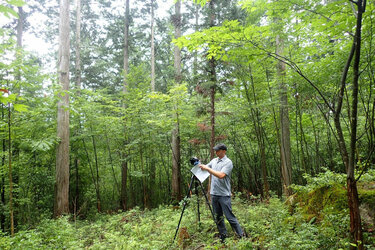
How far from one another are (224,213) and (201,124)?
125 inches

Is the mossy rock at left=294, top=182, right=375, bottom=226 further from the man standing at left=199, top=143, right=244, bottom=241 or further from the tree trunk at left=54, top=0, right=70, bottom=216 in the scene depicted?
the tree trunk at left=54, top=0, right=70, bottom=216

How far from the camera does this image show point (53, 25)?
39.4 ft

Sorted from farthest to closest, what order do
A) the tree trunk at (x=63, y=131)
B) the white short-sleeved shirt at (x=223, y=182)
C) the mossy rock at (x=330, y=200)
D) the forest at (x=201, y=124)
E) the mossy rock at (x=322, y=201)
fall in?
the tree trunk at (x=63, y=131) → the white short-sleeved shirt at (x=223, y=182) → the mossy rock at (x=322, y=201) → the mossy rock at (x=330, y=200) → the forest at (x=201, y=124)

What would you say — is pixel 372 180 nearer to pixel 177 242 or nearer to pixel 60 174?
pixel 177 242

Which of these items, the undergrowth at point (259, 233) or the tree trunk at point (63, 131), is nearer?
the undergrowth at point (259, 233)

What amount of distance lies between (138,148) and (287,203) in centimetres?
549

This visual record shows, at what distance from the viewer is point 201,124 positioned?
6230mm

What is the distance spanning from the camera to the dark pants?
3303mm

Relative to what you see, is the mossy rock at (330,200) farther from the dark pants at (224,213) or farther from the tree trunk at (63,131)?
the tree trunk at (63,131)

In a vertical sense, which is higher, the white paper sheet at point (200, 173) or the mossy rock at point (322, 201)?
the white paper sheet at point (200, 173)

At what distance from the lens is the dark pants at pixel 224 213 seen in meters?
3.30

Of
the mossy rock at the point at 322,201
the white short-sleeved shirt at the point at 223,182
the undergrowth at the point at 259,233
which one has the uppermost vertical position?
the white short-sleeved shirt at the point at 223,182

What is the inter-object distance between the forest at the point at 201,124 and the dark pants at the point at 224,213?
19cm

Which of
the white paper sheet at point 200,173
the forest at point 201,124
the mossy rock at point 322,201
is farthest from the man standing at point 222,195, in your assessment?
the mossy rock at point 322,201
